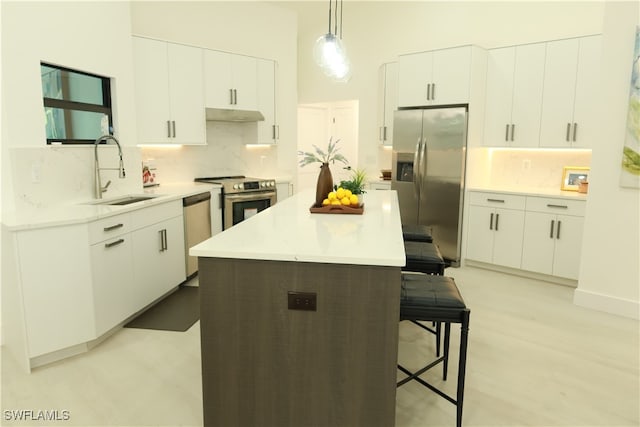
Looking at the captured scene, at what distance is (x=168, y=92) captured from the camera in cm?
467

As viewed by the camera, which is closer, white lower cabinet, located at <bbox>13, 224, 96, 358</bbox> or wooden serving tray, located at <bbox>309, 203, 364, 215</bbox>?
white lower cabinet, located at <bbox>13, 224, 96, 358</bbox>

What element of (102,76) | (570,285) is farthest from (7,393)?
(570,285)

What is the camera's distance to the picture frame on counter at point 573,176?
468 cm

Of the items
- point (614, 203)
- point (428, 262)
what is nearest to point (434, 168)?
point (614, 203)

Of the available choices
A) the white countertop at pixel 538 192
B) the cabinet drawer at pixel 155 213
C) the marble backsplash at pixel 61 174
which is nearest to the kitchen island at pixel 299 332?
the cabinet drawer at pixel 155 213

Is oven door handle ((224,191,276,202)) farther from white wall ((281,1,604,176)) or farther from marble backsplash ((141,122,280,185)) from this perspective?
white wall ((281,1,604,176))

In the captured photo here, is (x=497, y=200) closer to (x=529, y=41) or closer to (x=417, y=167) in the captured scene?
(x=417, y=167)

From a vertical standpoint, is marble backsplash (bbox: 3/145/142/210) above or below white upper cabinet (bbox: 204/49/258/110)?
below

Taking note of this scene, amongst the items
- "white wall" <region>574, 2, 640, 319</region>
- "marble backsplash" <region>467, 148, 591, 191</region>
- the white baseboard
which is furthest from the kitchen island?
"marble backsplash" <region>467, 148, 591, 191</region>

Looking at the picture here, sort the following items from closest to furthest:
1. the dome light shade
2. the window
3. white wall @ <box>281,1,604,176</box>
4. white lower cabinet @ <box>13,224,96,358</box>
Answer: white lower cabinet @ <box>13,224,96,358</box> → the dome light shade → the window → white wall @ <box>281,1,604,176</box>

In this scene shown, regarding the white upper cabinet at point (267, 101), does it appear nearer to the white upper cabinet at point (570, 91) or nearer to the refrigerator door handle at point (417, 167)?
the refrigerator door handle at point (417, 167)

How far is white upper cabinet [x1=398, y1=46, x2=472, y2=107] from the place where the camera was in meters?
4.92

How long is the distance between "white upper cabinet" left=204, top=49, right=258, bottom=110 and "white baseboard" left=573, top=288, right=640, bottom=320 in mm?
4161

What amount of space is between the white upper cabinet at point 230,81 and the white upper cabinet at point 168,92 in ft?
0.40
